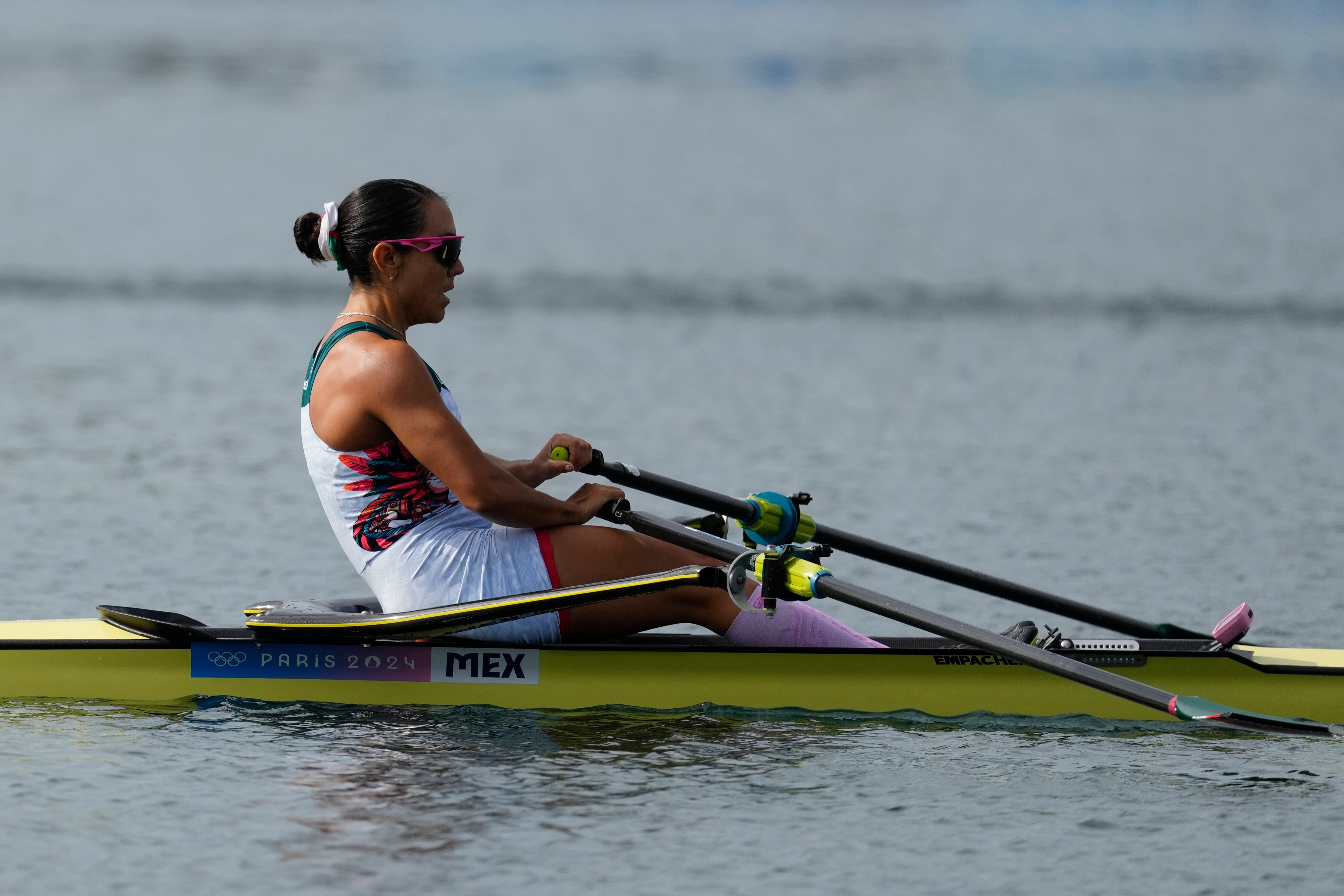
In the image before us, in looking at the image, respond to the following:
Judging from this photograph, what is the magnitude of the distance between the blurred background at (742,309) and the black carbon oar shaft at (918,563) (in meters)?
1.51

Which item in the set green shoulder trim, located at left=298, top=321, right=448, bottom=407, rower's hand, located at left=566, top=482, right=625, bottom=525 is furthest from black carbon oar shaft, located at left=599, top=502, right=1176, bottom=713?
green shoulder trim, located at left=298, top=321, right=448, bottom=407

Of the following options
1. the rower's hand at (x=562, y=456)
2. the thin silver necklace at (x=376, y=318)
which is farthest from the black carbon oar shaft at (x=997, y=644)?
the thin silver necklace at (x=376, y=318)

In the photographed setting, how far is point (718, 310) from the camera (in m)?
17.7

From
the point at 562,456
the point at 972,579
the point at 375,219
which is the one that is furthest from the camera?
the point at 972,579

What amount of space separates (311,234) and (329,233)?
152mm

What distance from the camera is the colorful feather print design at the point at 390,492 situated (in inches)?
235

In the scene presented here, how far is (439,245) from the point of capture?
5988 millimetres

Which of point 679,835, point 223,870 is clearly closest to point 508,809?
point 679,835

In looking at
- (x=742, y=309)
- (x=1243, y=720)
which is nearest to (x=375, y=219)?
(x=1243, y=720)

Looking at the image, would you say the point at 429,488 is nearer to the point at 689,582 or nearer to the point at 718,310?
the point at 689,582

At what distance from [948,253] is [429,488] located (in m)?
16.3

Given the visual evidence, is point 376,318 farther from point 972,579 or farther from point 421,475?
point 972,579

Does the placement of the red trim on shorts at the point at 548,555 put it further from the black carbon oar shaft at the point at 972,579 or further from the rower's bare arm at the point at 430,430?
the black carbon oar shaft at the point at 972,579

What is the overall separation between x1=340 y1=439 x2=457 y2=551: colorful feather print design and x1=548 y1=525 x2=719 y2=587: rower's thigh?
457 mm
